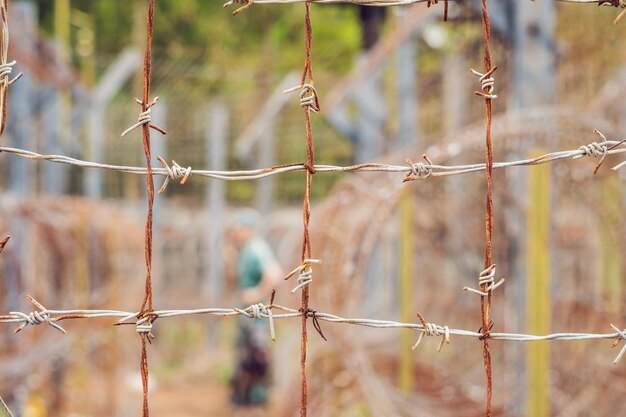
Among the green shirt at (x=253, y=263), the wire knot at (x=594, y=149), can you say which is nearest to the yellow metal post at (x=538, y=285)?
the wire knot at (x=594, y=149)

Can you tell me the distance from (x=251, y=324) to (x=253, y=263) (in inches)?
31.9

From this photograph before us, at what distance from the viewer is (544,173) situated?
11.5ft

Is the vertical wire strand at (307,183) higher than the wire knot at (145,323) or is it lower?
higher

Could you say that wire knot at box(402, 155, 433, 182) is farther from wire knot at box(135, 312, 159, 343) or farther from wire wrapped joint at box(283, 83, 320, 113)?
wire knot at box(135, 312, 159, 343)

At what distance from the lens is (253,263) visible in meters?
5.98

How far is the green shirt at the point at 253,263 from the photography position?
5.96m

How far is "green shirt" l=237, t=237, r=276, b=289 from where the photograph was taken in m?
5.96

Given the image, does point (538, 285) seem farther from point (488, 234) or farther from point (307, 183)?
point (307, 183)

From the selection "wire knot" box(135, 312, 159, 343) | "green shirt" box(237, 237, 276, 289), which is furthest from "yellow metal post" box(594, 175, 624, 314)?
"wire knot" box(135, 312, 159, 343)

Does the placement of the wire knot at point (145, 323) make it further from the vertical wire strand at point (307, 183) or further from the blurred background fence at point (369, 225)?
the blurred background fence at point (369, 225)

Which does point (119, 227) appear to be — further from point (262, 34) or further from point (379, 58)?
point (262, 34)

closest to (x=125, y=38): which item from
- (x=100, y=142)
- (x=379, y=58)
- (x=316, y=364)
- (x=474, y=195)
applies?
(x=100, y=142)

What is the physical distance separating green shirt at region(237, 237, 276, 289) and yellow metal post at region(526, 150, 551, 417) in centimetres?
271

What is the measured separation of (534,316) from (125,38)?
14.0 meters
